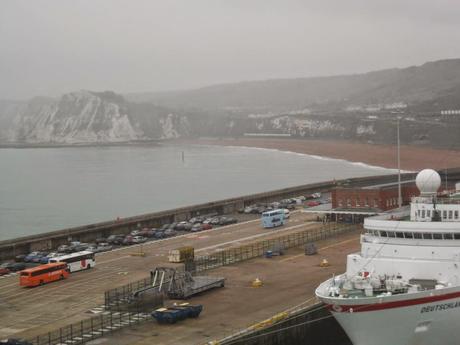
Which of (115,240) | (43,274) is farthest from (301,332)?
(115,240)

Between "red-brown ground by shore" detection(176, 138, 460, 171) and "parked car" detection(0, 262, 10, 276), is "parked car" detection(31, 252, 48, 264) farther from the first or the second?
"red-brown ground by shore" detection(176, 138, 460, 171)

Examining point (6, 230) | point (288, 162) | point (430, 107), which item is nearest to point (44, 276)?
point (6, 230)

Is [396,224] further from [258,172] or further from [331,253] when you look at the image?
[258,172]

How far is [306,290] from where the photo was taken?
23.0 meters

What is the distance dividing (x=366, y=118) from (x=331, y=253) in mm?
151742

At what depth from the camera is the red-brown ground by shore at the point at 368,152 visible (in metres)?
103

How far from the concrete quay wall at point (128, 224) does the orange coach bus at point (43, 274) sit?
27.9 ft

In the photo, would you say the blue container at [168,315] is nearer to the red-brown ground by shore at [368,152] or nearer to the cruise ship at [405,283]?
the cruise ship at [405,283]

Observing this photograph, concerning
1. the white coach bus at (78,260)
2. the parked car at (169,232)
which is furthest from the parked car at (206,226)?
the white coach bus at (78,260)

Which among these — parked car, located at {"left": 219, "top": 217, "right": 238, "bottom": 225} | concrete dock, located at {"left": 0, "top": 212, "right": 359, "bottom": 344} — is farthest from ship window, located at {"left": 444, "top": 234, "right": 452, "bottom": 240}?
parked car, located at {"left": 219, "top": 217, "right": 238, "bottom": 225}

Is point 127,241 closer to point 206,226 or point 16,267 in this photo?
point 206,226

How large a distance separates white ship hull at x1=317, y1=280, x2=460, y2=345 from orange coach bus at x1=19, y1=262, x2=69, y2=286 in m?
12.2

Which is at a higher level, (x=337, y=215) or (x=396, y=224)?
(x=396, y=224)

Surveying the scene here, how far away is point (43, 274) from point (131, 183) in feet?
200
